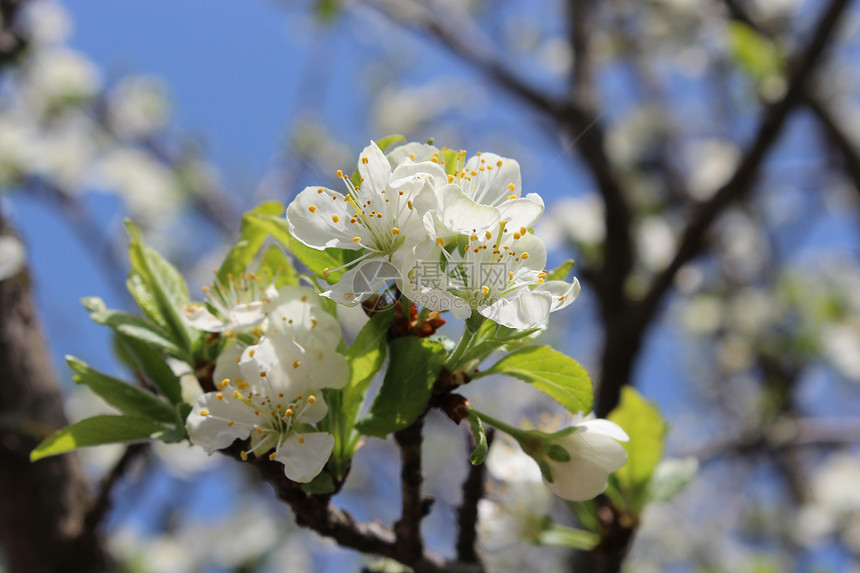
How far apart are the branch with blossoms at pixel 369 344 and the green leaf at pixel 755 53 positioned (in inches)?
84.6

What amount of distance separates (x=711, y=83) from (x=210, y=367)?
640cm

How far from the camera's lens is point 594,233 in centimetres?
305

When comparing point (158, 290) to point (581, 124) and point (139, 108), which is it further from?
point (139, 108)

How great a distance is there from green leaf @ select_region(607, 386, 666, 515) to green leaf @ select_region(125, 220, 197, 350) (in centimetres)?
74

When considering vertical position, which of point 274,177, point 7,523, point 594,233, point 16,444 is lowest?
point 274,177

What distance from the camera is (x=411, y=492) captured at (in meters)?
1.00

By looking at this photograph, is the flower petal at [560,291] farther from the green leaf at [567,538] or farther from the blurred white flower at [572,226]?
the blurred white flower at [572,226]

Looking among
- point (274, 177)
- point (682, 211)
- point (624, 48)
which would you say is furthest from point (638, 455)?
point (624, 48)

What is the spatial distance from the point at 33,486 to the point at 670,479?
56.0 inches

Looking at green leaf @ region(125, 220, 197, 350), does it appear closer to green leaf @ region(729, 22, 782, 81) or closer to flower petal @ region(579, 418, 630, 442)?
flower petal @ region(579, 418, 630, 442)

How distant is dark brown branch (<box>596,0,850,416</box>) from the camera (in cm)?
231

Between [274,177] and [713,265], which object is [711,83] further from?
[274,177]

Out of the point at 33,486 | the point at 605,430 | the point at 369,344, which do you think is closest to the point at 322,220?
the point at 369,344

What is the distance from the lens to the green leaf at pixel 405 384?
851 millimetres
